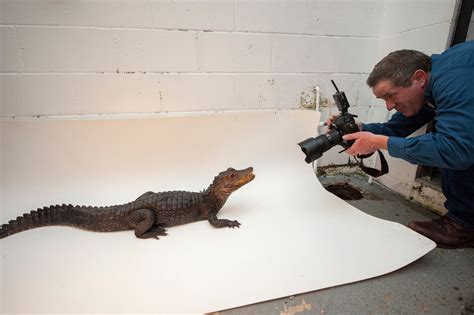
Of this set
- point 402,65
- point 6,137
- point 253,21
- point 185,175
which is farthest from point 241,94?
point 6,137

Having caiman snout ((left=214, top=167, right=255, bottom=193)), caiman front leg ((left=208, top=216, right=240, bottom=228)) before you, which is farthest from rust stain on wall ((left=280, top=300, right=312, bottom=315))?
caiman snout ((left=214, top=167, right=255, bottom=193))

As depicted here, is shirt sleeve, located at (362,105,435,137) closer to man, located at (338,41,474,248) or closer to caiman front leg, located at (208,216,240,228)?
man, located at (338,41,474,248)

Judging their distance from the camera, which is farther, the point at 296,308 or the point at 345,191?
the point at 345,191

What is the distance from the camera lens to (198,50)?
5.24 feet

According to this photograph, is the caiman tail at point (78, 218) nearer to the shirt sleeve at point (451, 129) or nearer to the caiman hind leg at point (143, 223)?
the caiman hind leg at point (143, 223)

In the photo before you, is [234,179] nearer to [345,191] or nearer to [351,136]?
[351,136]

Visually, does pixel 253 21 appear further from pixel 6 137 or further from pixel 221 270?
pixel 6 137

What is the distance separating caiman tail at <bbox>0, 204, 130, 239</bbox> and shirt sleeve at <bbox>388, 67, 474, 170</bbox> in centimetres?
143

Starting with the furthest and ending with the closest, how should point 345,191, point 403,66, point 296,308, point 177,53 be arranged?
point 345,191
point 177,53
point 403,66
point 296,308

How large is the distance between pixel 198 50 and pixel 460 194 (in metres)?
1.69

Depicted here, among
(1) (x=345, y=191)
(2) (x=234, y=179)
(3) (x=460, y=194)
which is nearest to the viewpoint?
(3) (x=460, y=194)

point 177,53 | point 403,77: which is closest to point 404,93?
point 403,77

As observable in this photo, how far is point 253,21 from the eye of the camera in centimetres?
162

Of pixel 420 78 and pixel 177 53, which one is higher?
pixel 177 53
